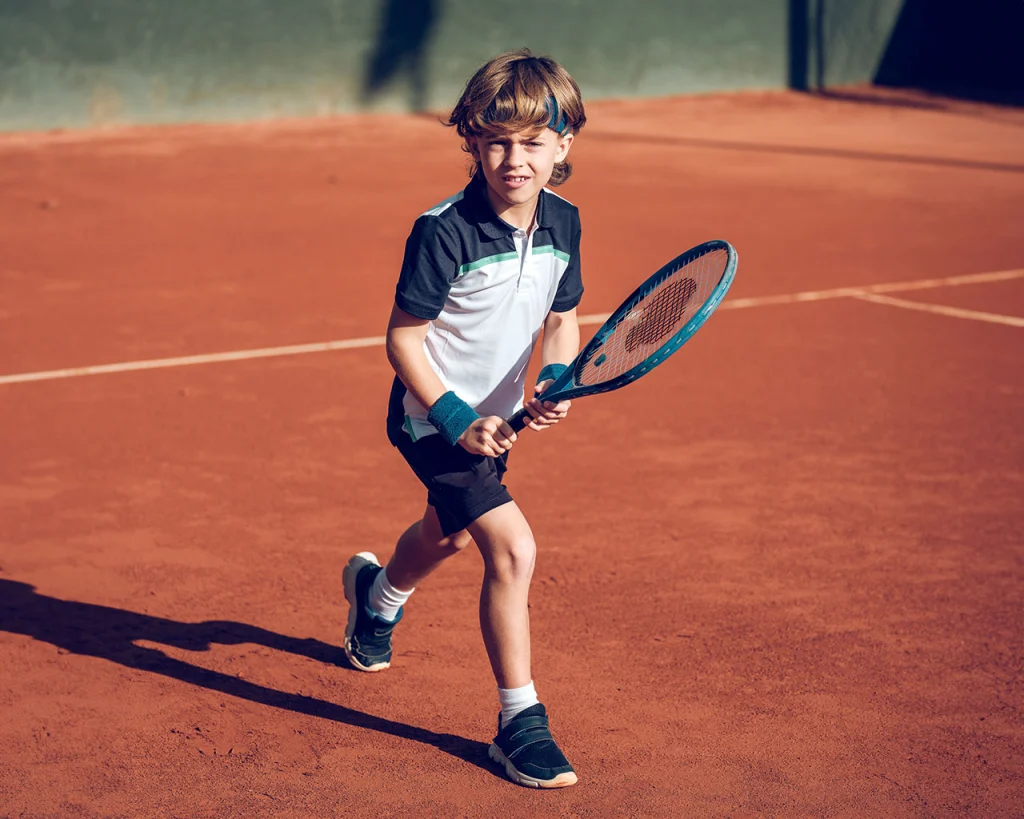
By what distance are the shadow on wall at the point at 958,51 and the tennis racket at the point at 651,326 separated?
20.4 metres

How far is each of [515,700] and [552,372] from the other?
32.2 inches

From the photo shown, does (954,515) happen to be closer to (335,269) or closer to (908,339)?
(908,339)

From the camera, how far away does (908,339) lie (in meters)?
7.82

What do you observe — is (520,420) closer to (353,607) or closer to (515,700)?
(515,700)

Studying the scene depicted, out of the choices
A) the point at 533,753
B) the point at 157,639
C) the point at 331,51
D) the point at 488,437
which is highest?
the point at 488,437

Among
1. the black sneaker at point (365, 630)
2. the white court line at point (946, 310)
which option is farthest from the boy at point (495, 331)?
the white court line at point (946, 310)

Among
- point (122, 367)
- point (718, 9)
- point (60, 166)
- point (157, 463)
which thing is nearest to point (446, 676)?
point (157, 463)

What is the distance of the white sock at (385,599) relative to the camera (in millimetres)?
3834

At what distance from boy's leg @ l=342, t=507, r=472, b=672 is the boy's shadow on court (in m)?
0.14

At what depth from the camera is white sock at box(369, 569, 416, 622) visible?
3.83 meters

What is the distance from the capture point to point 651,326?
3.45 m

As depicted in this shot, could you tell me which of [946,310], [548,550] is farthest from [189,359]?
[946,310]

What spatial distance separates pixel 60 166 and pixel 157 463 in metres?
9.30

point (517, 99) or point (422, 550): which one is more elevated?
point (517, 99)
